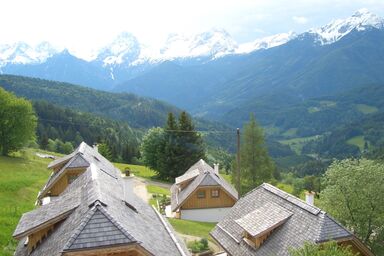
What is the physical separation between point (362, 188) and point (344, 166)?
3019mm

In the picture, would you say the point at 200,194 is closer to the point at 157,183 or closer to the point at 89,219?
the point at 157,183

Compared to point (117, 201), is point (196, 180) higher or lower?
lower

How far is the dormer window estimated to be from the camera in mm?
28000

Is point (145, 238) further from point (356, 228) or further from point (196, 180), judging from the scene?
point (196, 180)

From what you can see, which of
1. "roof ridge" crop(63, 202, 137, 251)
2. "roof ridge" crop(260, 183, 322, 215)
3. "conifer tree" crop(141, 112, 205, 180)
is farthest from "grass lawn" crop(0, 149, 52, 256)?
"conifer tree" crop(141, 112, 205, 180)

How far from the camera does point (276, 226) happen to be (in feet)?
92.2

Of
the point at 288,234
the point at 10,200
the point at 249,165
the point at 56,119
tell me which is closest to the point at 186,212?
the point at 249,165

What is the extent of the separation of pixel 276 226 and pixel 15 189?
3171 centimetres

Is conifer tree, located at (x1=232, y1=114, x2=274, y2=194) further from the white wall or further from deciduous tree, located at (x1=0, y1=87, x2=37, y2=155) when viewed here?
deciduous tree, located at (x1=0, y1=87, x2=37, y2=155)

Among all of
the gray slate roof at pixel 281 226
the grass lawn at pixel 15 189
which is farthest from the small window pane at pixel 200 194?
the gray slate roof at pixel 281 226

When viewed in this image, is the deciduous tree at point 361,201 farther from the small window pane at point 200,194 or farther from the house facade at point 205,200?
the small window pane at point 200,194

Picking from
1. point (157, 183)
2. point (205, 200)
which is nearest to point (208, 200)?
point (205, 200)

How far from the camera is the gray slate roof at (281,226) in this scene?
25750 millimetres

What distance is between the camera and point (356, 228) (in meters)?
35.3
